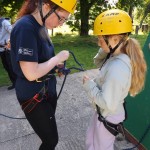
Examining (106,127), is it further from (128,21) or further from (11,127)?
(11,127)

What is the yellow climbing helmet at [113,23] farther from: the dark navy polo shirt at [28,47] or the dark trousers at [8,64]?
the dark trousers at [8,64]

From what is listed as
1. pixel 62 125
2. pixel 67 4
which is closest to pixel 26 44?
pixel 67 4

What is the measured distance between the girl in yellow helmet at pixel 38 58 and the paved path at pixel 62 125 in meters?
1.13

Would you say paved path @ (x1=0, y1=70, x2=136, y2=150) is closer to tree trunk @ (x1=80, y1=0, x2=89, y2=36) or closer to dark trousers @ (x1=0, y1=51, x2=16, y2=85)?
dark trousers @ (x1=0, y1=51, x2=16, y2=85)

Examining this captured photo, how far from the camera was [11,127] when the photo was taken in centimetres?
408

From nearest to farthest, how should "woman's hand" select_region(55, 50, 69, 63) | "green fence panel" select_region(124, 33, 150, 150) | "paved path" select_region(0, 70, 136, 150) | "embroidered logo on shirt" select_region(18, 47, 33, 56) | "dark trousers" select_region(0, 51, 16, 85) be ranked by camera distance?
1. "embroidered logo on shirt" select_region(18, 47, 33, 56)
2. "woman's hand" select_region(55, 50, 69, 63)
3. "green fence panel" select_region(124, 33, 150, 150)
4. "paved path" select_region(0, 70, 136, 150)
5. "dark trousers" select_region(0, 51, 16, 85)

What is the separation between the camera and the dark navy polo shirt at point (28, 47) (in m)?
2.01

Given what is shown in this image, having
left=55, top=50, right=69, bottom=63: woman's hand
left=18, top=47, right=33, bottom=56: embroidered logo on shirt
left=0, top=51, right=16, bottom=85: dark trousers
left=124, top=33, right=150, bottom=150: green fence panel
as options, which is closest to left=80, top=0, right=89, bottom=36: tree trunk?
left=0, top=51, right=16, bottom=85: dark trousers

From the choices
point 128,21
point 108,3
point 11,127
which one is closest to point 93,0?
point 108,3

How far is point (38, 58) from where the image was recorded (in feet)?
7.14

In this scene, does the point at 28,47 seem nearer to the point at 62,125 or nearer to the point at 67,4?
the point at 67,4

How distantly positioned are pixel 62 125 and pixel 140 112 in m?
1.35

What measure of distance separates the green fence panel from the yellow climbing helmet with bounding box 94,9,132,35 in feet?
2.70

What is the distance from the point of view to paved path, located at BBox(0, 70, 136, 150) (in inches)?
140
